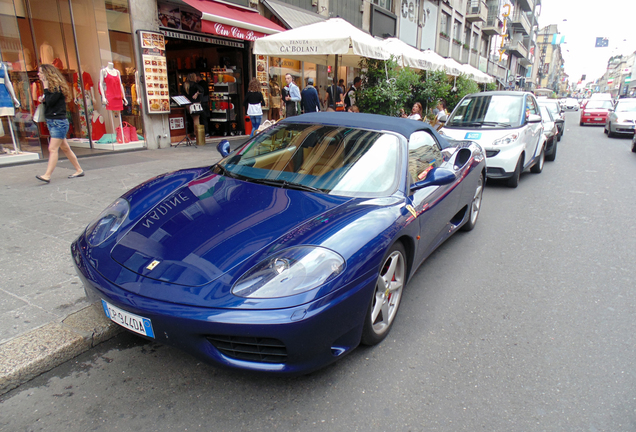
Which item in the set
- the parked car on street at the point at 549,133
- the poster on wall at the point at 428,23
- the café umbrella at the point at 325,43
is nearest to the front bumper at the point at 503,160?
the café umbrella at the point at 325,43

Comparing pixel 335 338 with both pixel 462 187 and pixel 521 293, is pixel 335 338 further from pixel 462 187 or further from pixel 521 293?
pixel 462 187

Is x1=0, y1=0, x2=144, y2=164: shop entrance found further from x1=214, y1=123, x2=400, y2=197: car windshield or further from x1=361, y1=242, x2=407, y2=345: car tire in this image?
x1=361, y1=242, x2=407, y2=345: car tire

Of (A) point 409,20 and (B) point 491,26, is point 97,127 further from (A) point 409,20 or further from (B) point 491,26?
(B) point 491,26

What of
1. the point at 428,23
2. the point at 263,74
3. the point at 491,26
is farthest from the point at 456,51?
the point at 263,74

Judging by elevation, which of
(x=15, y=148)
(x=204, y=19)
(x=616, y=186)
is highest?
(x=204, y=19)

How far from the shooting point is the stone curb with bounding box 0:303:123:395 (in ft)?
7.59

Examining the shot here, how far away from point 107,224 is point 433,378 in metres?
2.26

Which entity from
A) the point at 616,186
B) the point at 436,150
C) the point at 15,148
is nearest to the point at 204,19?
the point at 15,148

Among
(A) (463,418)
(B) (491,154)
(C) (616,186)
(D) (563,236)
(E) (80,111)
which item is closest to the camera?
(A) (463,418)

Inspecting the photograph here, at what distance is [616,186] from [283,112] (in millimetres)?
9908

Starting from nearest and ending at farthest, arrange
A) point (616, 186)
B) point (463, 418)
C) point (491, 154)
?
1. point (463, 418)
2. point (491, 154)
3. point (616, 186)

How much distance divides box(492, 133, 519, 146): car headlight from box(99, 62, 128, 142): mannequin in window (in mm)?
8332

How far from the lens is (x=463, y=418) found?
210cm

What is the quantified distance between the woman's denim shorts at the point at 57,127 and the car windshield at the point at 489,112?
679cm
